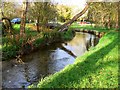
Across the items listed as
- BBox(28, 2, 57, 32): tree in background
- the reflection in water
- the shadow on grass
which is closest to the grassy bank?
the shadow on grass

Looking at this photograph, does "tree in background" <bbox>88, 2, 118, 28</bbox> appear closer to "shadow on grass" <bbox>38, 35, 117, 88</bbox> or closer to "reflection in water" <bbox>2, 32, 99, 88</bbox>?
"reflection in water" <bbox>2, 32, 99, 88</bbox>

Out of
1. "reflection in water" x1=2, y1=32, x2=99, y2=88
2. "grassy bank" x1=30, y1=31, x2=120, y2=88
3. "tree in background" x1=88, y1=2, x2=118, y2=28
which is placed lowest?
"reflection in water" x1=2, y1=32, x2=99, y2=88

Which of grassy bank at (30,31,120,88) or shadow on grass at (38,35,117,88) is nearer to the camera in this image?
grassy bank at (30,31,120,88)

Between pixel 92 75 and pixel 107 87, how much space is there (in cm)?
150

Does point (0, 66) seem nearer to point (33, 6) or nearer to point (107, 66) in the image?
point (107, 66)

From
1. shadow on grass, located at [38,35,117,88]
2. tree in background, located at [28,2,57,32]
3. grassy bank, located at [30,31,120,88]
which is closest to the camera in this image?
grassy bank, located at [30,31,120,88]

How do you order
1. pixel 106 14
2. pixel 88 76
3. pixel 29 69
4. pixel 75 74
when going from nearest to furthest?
pixel 88 76 < pixel 75 74 < pixel 29 69 < pixel 106 14

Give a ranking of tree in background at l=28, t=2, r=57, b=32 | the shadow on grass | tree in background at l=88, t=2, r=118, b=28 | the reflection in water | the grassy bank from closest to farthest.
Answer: the grassy bank, the shadow on grass, the reflection in water, tree in background at l=28, t=2, r=57, b=32, tree in background at l=88, t=2, r=118, b=28

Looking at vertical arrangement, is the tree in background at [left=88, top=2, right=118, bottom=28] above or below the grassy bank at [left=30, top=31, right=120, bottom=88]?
above

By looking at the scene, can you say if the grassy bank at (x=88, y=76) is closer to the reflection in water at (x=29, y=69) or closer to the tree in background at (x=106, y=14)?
the reflection in water at (x=29, y=69)

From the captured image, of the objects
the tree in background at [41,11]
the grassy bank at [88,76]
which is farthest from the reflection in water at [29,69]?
the tree in background at [41,11]

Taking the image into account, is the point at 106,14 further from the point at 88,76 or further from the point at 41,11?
the point at 88,76

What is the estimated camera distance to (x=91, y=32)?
50.0m

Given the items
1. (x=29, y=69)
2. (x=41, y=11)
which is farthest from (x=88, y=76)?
(x=41, y=11)
